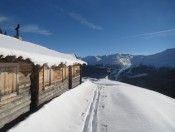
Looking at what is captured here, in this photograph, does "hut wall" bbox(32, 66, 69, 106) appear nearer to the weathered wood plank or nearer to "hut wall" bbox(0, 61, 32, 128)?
the weathered wood plank

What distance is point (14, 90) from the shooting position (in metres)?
9.68

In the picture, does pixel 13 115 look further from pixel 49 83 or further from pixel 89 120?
pixel 49 83

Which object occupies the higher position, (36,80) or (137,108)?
(36,80)

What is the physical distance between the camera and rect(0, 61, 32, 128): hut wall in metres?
8.61

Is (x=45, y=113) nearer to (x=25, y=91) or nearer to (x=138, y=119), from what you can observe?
(x=25, y=91)

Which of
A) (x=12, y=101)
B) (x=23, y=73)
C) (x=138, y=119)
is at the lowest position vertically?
(x=138, y=119)

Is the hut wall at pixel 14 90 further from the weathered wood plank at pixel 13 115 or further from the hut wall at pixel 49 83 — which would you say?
the hut wall at pixel 49 83

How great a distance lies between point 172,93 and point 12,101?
60.3 meters

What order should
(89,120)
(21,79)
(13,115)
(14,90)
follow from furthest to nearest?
1. (89,120)
2. (21,79)
3. (14,90)
4. (13,115)

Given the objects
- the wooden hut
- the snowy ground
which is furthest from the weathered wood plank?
the snowy ground

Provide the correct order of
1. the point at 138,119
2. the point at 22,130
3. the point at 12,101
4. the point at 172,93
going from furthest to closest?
1. the point at 172,93
2. the point at 138,119
3. the point at 12,101
4. the point at 22,130

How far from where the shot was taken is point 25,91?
36.0 feet

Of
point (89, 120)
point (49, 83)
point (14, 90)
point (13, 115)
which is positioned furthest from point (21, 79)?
point (49, 83)

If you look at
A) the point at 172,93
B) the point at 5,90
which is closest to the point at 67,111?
the point at 5,90
